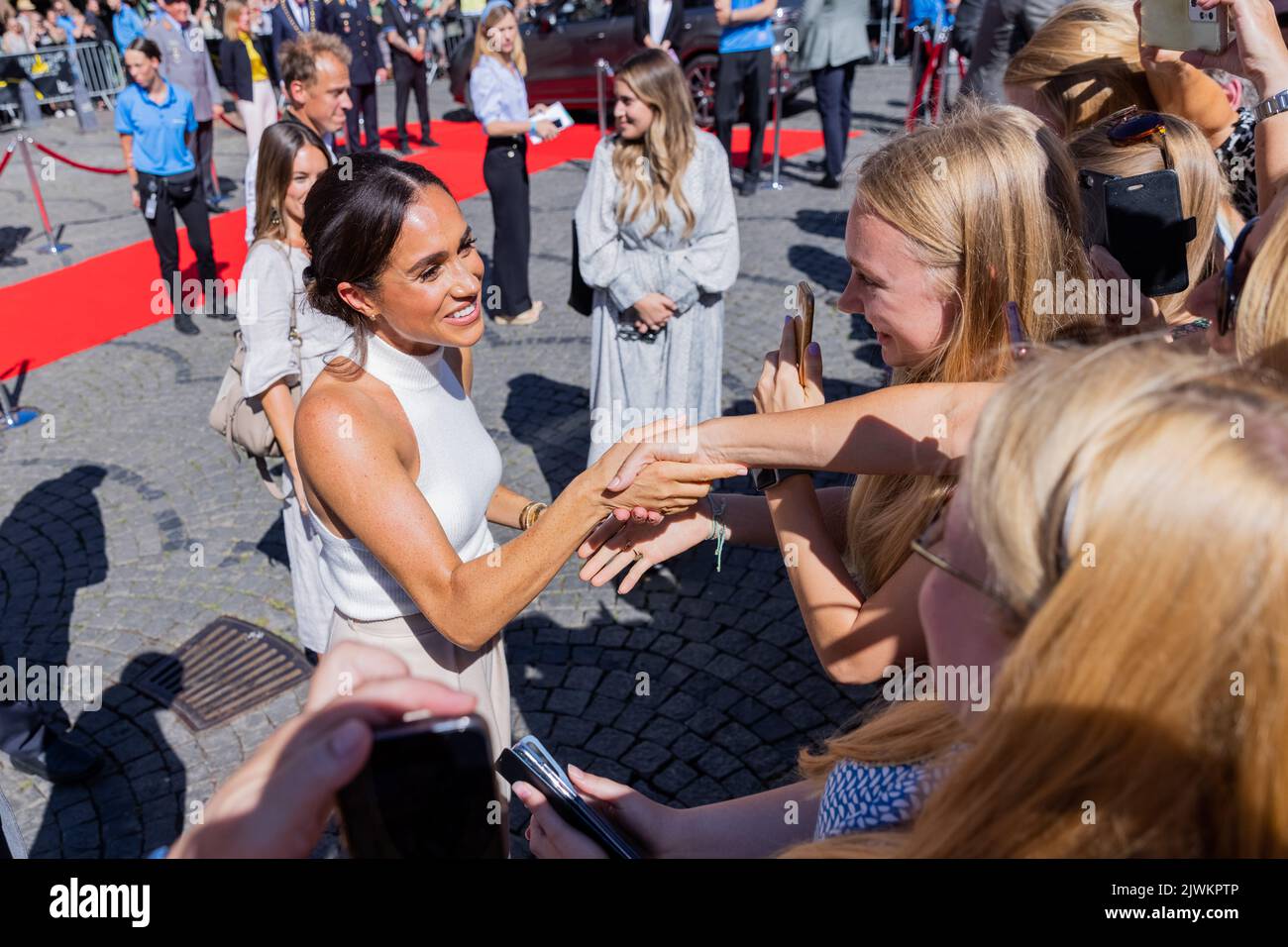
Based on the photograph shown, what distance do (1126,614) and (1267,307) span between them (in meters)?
1.00

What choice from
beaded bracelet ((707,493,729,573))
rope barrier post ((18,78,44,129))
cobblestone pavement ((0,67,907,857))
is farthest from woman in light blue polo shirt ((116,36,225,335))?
rope barrier post ((18,78,44,129))

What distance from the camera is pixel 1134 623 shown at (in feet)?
3.21

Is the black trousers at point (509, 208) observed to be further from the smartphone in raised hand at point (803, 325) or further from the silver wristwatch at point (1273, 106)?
the smartphone in raised hand at point (803, 325)

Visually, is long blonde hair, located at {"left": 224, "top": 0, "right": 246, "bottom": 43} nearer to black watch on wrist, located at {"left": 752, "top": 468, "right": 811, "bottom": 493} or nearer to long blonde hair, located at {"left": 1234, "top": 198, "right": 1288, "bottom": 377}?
black watch on wrist, located at {"left": 752, "top": 468, "right": 811, "bottom": 493}

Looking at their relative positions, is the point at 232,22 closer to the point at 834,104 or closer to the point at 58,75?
the point at 834,104

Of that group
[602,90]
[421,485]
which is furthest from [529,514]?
[602,90]

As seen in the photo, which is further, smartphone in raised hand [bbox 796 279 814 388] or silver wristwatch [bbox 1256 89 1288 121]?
silver wristwatch [bbox 1256 89 1288 121]

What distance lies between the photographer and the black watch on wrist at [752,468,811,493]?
215 cm

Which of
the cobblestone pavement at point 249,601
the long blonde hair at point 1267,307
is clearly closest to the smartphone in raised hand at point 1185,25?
the cobblestone pavement at point 249,601

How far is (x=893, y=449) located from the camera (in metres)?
2.01

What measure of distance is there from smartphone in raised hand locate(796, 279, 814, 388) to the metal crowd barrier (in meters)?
16.8
